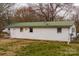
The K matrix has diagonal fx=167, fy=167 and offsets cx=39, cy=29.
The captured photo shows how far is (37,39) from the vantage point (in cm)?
235

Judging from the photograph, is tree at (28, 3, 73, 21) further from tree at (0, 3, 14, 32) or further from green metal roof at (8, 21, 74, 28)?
tree at (0, 3, 14, 32)

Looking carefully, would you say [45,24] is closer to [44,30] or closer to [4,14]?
[44,30]

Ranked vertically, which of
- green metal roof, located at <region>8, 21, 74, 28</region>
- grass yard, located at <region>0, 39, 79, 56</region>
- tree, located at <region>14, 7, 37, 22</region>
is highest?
tree, located at <region>14, 7, 37, 22</region>

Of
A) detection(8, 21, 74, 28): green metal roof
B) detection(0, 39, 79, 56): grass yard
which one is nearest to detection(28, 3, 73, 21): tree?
detection(8, 21, 74, 28): green metal roof

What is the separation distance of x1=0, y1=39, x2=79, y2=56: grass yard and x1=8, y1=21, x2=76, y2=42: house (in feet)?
0.23

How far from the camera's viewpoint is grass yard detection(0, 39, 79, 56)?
2323 mm

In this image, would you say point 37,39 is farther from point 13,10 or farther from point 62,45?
point 13,10

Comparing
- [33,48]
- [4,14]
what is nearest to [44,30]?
[33,48]

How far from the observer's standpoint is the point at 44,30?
92.2 inches

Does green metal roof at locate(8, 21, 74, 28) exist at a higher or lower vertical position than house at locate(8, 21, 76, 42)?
higher

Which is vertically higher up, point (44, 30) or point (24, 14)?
point (24, 14)

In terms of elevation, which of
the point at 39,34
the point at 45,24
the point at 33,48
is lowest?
the point at 33,48

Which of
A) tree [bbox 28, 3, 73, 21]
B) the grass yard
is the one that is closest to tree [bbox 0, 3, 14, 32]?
the grass yard

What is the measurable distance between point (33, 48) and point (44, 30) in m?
0.30
